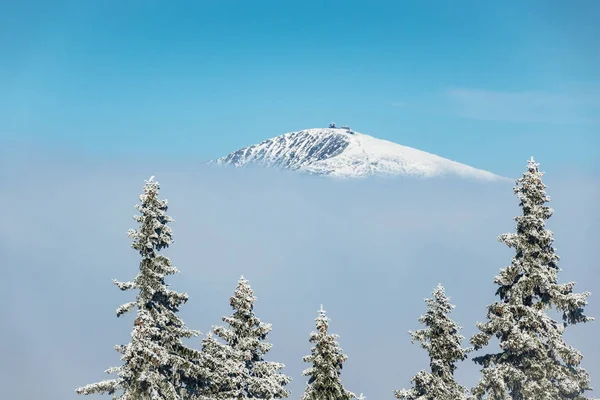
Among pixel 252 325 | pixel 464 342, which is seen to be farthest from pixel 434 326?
pixel 252 325

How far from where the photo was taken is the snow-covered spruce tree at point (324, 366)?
2902cm

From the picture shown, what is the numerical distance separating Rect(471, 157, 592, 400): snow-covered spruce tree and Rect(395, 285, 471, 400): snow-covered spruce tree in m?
1.73

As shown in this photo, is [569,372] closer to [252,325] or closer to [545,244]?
[545,244]

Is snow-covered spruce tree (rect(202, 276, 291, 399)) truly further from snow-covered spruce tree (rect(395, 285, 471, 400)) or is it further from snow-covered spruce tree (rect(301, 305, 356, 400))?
snow-covered spruce tree (rect(395, 285, 471, 400))

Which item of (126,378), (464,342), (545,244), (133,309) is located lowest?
(126,378)

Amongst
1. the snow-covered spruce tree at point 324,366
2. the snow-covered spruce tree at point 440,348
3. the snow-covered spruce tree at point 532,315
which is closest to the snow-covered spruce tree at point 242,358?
the snow-covered spruce tree at point 324,366

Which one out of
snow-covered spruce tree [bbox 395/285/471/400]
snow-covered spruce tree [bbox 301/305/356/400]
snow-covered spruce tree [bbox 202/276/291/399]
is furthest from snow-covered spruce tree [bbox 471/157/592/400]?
snow-covered spruce tree [bbox 202/276/291/399]

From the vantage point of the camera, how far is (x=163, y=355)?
88.8 ft

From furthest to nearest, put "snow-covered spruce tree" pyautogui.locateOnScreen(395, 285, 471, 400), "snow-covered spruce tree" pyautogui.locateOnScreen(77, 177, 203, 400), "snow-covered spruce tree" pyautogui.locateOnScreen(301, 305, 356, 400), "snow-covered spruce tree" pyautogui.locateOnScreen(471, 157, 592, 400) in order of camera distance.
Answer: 1. "snow-covered spruce tree" pyautogui.locateOnScreen(395, 285, 471, 400)
2. "snow-covered spruce tree" pyautogui.locateOnScreen(301, 305, 356, 400)
3. "snow-covered spruce tree" pyautogui.locateOnScreen(471, 157, 592, 400)
4. "snow-covered spruce tree" pyautogui.locateOnScreen(77, 177, 203, 400)

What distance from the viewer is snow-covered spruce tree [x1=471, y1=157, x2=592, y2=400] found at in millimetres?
28547

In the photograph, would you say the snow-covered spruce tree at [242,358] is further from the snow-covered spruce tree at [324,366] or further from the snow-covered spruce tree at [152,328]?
the snow-covered spruce tree at [324,366]

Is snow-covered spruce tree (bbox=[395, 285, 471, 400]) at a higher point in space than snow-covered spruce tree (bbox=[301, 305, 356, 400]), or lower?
higher

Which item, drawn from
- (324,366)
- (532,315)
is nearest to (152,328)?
(324,366)

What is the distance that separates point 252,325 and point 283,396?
10.9 feet
